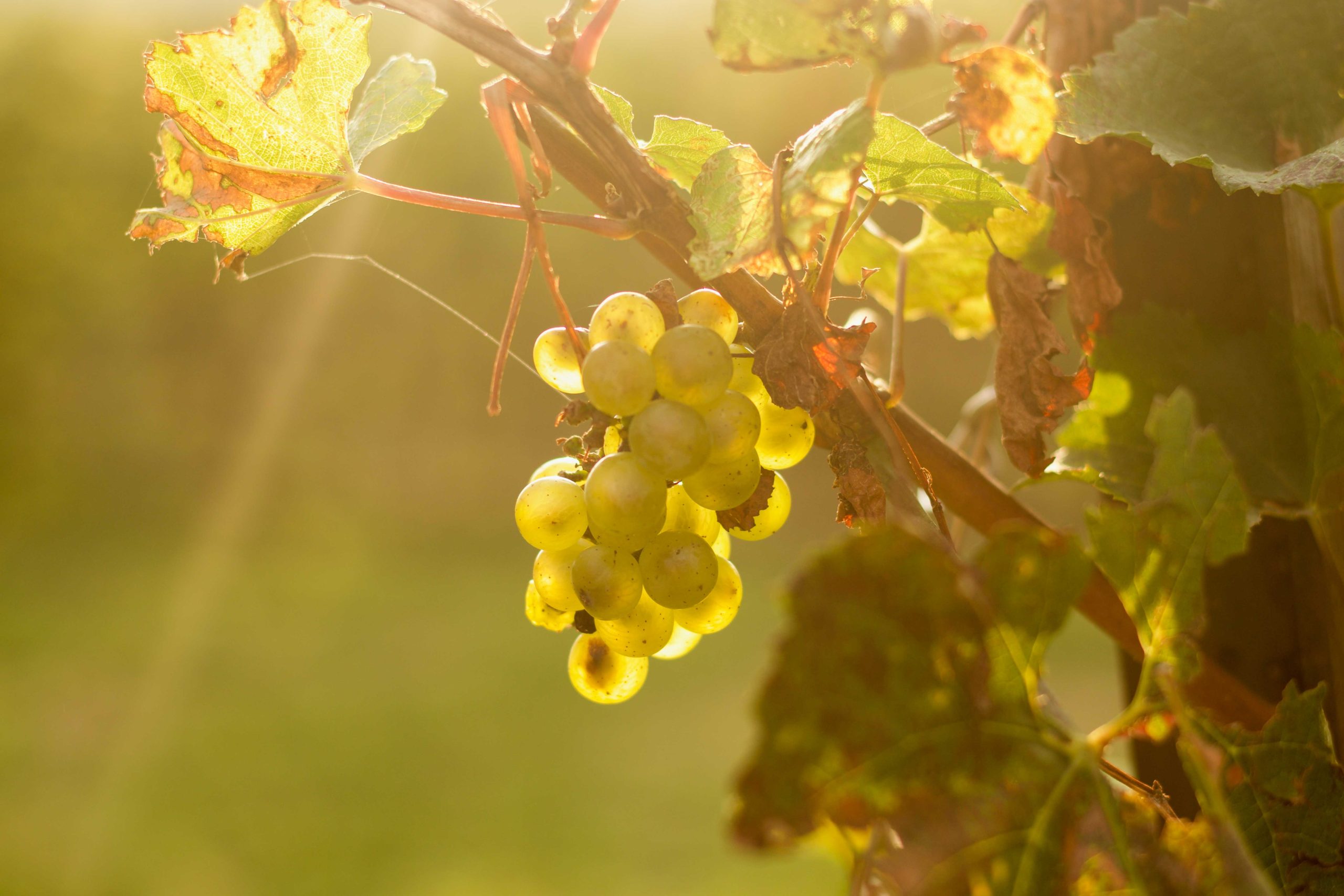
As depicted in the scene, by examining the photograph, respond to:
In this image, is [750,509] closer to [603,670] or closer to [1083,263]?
[603,670]

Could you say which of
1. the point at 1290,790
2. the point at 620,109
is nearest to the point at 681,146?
the point at 620,109

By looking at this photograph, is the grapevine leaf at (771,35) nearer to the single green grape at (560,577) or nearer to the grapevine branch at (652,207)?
the grapevine branch at (652,207)

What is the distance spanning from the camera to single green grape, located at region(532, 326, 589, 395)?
11.2 inches

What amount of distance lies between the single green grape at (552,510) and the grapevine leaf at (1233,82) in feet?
0.79

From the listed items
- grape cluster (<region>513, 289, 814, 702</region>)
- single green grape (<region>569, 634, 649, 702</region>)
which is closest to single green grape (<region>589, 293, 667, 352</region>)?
grape cluster (<region>513, 289, 814, 702</region>)

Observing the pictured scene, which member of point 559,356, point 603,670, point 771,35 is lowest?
point 603,670

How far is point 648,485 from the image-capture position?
25 centimetres

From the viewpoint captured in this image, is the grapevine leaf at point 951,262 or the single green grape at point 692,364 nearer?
the single green grape at point 692,364

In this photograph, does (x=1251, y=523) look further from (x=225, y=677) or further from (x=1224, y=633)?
(x=225, y=677)

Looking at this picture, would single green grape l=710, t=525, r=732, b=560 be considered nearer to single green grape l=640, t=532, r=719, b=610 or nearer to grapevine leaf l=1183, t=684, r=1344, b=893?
single green grape l=640, t=532, r=719, b=610

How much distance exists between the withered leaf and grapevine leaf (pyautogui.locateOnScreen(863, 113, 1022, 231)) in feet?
0.35

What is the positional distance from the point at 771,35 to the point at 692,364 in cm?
9

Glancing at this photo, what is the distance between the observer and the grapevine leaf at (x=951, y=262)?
0.37 meters

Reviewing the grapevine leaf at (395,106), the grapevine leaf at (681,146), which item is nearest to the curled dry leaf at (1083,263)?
the grapevine leaf at (681,146)
